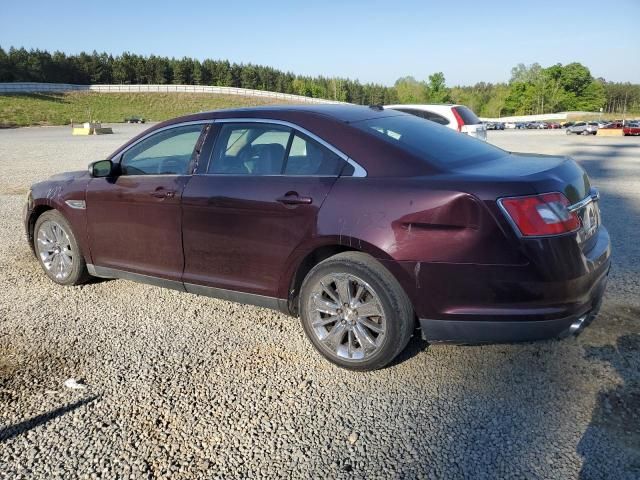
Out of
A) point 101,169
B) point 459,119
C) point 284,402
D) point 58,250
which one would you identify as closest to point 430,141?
point 284,402

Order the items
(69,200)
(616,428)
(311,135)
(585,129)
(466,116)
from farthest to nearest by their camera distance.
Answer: (585,129) < (466,116) < (69,200) < (311,135) < (616,428)

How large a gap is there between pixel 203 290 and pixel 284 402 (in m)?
1.27

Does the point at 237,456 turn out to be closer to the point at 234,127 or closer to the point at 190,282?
the point at 190,282

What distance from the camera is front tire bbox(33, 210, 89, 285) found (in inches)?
182

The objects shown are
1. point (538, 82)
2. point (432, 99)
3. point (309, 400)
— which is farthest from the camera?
point (538, 82)

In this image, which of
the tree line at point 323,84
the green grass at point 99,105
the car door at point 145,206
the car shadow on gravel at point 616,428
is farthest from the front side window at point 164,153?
the tree line at point 323,84

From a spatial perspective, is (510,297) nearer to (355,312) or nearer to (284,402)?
(355,312)

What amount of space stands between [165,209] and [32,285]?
194 cm

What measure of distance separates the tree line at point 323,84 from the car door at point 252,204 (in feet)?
336

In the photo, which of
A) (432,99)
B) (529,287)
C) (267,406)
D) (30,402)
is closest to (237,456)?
(267,406)

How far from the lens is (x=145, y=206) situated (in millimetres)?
3992

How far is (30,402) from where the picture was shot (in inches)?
114

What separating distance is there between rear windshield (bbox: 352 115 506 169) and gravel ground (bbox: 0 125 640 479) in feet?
4.18

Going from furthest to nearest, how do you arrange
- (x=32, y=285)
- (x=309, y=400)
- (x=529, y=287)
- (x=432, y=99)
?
1. (x=432, y=99)
2. (x=32, y=285)
3. (x=309, y=400)
4. (x=529, y=287)
